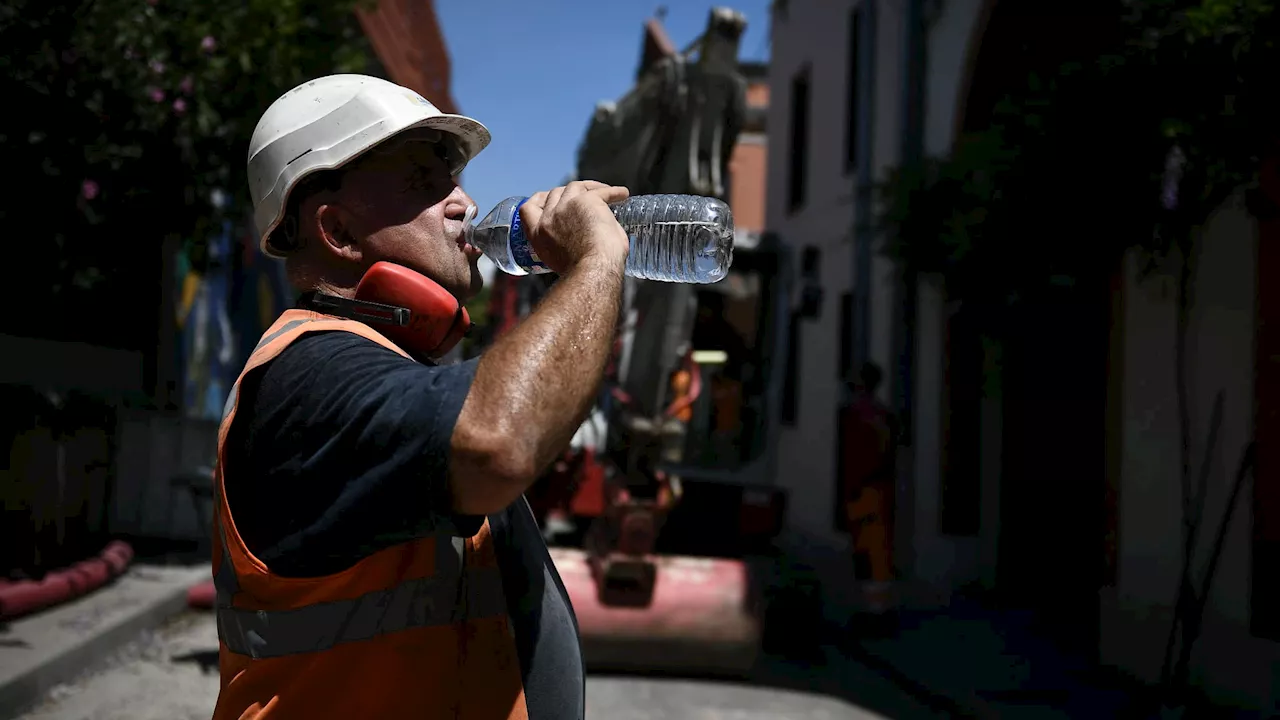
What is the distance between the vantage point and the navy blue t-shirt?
1.16 metres

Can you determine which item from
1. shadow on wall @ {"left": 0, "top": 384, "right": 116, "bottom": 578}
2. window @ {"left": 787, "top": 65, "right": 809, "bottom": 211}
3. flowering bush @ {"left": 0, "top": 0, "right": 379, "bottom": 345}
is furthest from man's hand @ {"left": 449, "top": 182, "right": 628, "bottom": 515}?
window @ {"left": 787, "top": 65, "right": 809, "bottom": 211}

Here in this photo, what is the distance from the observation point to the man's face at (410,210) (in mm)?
1517

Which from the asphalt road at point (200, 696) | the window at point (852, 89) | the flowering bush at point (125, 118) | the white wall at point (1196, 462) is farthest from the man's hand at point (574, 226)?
the window at point (852, 89)

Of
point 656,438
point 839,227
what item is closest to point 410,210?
point 656,438

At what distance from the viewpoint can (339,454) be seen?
3.91 feet

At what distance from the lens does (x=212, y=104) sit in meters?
7.77

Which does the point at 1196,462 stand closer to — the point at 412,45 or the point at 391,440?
the point at 391,440

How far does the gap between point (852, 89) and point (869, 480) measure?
698 cm

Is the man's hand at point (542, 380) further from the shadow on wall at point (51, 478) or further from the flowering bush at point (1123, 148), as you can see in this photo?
the shadow on wall at point (51, 478)

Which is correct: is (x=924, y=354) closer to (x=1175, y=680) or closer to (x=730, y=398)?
(x=730, y=398)

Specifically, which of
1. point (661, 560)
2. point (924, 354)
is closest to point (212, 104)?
point (661, 560)

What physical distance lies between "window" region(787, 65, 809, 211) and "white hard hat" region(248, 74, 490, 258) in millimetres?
14177

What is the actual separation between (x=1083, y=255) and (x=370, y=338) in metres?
5.53

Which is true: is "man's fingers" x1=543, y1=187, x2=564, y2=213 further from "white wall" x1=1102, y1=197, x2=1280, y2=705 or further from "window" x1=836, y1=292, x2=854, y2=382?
"window" x1=836, y1=292, x2=854, y2=382
